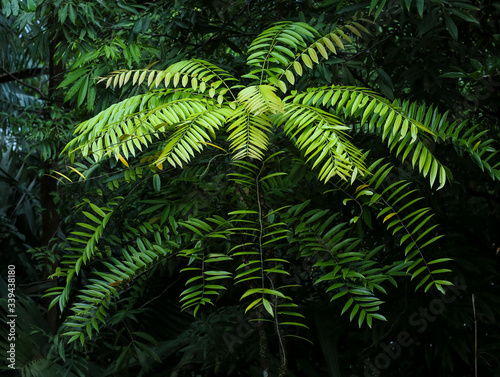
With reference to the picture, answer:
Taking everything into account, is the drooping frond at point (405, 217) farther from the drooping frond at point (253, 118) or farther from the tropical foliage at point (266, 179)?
the drooping frond at point (253, 118)

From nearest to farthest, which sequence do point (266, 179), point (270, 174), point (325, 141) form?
1. point (325, 141)
2. point (270, 174)
3. point (266, 179)

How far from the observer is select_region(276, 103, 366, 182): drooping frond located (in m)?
1.19

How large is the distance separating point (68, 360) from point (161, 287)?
1.92 ft

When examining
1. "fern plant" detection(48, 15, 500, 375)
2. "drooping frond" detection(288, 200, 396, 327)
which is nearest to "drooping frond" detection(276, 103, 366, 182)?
"fern plant" detection(48, 15, 500, 375)

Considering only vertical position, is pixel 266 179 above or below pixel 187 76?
below

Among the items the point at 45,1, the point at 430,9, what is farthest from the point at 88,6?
the point at 430,9

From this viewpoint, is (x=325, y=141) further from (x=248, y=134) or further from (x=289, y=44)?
(x=289, y=44)

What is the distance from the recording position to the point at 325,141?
125 centimetres

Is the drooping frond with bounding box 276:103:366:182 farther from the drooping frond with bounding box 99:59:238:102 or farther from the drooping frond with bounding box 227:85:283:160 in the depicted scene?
the drooping frond with bounding box 99:59:238:102

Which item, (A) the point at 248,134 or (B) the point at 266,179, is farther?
(B) the point at 266,179

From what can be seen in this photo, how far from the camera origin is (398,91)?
1.88 meters

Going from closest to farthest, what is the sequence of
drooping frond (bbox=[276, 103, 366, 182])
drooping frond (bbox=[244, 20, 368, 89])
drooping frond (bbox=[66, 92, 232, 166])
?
drooping frond (bbox=[276, 103, 366, 182]) → drooping frond (bbox=[66, 92, 232, 166]) → drooping frond (bbox=[244, 20, 368, 89])

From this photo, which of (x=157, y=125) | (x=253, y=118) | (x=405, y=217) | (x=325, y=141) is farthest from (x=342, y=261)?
(x=157, y=125)

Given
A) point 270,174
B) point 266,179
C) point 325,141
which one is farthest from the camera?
point 266,179
